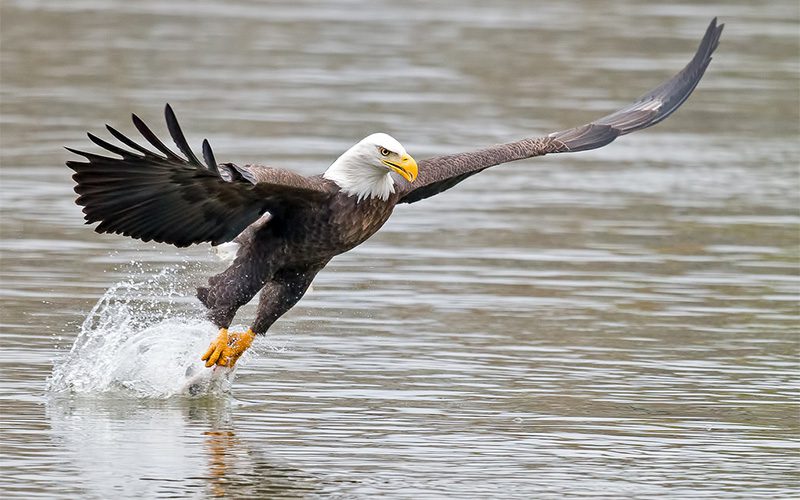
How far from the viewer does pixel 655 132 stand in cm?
1902

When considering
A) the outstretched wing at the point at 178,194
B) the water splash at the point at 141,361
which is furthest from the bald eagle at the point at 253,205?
the water splash at the point at 141,361

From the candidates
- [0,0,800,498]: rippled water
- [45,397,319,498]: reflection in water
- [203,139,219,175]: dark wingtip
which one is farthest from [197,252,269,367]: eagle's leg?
[203,139,219,175]: dark wingtip

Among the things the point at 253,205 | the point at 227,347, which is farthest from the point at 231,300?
the point at 253,205

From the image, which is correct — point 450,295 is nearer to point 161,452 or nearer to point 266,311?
point 266,311

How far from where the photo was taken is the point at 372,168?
29.5ft

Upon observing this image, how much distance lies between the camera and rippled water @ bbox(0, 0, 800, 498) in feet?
26.0

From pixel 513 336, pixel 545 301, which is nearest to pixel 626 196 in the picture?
pixel 545 301

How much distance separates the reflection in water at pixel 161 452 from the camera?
7.35 m

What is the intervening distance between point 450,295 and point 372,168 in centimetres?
271

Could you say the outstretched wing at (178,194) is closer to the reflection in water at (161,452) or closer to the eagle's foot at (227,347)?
the eagle's foot at (227,347)

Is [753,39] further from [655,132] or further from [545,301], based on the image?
[545,301]

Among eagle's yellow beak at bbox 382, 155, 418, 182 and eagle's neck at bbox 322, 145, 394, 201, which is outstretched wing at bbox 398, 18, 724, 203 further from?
eagle's yellow beak at bbox 382, 155, 418, 182

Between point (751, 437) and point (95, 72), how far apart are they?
1350 centimetres

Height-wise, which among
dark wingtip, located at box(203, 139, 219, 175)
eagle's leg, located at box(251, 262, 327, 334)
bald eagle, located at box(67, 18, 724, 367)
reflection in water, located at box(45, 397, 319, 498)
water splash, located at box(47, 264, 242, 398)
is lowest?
reflection in water, located at box(45, 397, 319, 498)
